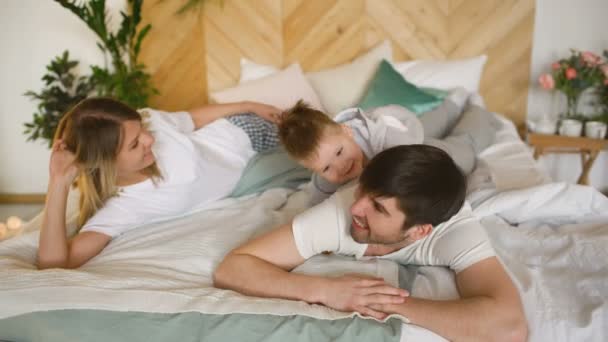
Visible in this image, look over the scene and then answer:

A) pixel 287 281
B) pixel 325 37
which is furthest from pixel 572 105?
pixel 287 281

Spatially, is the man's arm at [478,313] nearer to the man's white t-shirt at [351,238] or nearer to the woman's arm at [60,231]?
the man's white t-shirt at [351,238]

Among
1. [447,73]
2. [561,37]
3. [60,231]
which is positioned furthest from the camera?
[561,37]

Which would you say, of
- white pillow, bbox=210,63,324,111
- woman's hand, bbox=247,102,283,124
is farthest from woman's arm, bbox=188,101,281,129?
white pillow, bbox=210,63,324,111

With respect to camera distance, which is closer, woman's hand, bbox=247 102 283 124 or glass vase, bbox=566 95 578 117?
woman's hand, bbox=247 102 283 124

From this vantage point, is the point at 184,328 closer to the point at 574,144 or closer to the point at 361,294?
the point at 361,294

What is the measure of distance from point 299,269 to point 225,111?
1.03m

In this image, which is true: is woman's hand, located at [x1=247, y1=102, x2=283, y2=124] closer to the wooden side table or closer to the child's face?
the child's face

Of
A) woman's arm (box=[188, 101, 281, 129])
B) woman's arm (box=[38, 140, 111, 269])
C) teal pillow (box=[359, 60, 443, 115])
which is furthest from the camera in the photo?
teal pillow (box=[359, 60, 443, 115])

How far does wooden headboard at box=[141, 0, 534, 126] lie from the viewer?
8.82 ft

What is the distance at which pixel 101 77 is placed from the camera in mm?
2740

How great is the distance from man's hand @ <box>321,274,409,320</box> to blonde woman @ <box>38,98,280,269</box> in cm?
72

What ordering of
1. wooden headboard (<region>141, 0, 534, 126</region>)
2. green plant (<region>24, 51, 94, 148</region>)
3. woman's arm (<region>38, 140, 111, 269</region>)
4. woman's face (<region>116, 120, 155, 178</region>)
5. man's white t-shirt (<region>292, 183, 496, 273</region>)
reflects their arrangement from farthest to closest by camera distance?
green plant (<region>24, 51, 94, 148</region>) → wooden headboard (<region>141, 0, 534, 126</region>) → woman's face (<region>116, 120, 155, 178</region>) → woman's arm (<region>38, 140, 111, 269</region>) → man's white t-shirt (<region>292, 183, 496, 273</region>)

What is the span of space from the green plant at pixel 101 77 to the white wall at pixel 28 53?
0.08 meters

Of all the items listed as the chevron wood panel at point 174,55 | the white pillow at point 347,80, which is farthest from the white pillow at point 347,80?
the chevron wood panel at point 174,55
